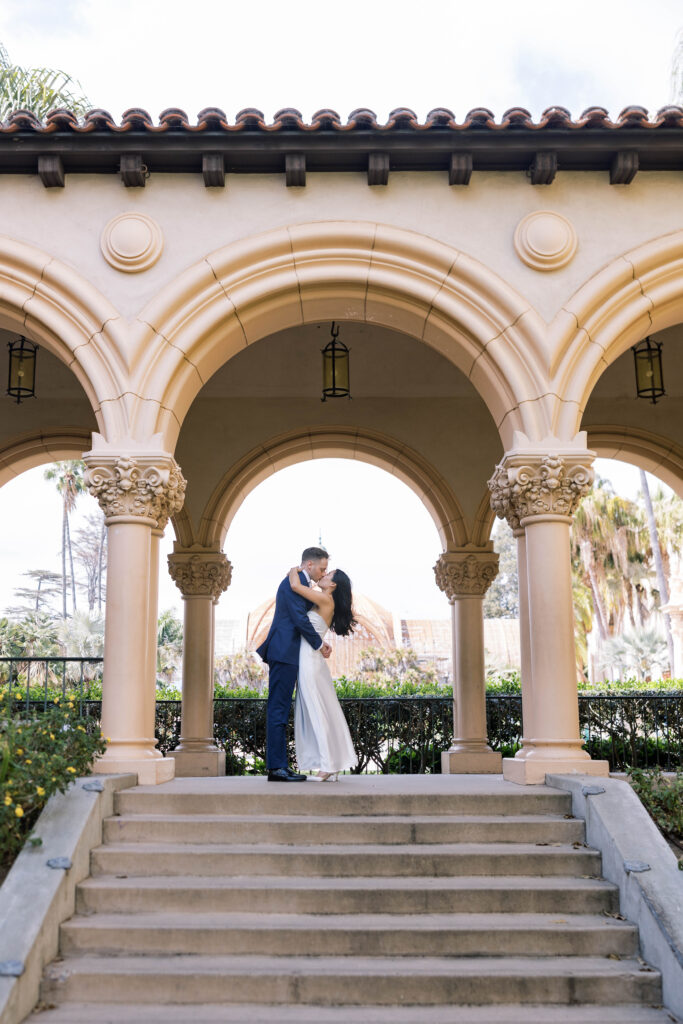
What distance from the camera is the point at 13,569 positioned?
67.5 m

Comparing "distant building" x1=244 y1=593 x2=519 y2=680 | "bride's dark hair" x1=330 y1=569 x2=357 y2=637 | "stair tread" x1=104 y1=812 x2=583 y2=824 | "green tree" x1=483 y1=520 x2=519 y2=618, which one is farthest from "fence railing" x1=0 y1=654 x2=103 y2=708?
"green tree" x1=483 y1=520 x2=519 y2=618

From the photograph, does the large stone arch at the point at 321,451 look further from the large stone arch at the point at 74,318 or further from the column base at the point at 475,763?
the large stone arch at the point at 74,318

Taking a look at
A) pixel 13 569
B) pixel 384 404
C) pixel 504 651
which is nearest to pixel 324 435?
pixel 384 404

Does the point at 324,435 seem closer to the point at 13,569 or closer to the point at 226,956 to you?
the point at 226,956

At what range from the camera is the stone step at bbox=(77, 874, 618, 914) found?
5434 mm

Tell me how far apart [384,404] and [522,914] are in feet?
26.4

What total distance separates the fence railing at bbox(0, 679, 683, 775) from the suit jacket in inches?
234

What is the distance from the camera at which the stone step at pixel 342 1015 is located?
451 cm

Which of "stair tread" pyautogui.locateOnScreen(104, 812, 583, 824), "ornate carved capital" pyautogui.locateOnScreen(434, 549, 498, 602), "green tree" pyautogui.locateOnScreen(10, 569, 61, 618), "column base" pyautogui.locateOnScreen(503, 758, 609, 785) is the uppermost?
"green tree" pyautogui.locateOnScreen(10, 569, 61, 618)

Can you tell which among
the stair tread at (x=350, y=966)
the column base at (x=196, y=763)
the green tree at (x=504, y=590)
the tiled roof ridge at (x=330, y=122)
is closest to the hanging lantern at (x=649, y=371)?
the tiled roof ridge at (x=330, y=122)

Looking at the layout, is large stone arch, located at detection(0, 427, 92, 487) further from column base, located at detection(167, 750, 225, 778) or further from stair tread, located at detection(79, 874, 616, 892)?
stair tread, located at detection(79, 874, 616, 892)

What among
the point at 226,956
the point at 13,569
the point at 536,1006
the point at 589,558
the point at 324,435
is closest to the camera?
the point at 536,1006

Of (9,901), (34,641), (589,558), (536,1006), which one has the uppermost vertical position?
(589,558)

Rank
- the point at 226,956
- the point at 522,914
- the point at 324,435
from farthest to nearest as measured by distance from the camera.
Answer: the point at 324,435, the point at 522,914, the point at 226,956
